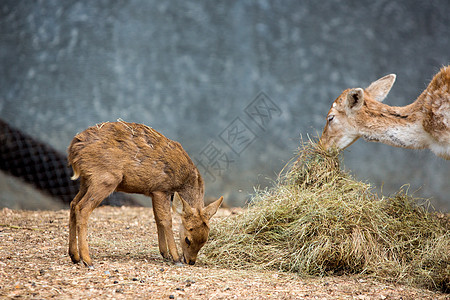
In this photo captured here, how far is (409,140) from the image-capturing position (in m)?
4.74

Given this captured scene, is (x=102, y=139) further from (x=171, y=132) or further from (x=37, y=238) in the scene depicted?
(x=171, y=132)

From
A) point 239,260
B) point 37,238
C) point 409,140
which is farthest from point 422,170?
point 37,238

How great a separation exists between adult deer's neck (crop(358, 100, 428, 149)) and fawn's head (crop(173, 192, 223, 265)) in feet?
6.19

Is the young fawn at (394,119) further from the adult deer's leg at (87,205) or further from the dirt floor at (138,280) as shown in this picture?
the adult deer's leg at (87,205)

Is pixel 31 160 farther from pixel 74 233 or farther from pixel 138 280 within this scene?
pixel 138 280

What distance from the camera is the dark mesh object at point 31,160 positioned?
7836mm

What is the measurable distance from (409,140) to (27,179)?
6.16 metres

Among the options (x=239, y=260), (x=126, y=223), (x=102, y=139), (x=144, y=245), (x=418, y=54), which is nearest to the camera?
(x=102, y=139)

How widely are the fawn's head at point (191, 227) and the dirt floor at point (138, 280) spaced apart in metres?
0.15

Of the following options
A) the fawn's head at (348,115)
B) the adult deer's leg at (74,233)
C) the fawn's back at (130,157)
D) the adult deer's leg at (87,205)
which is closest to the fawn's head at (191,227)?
the fawn's back at (130,157)

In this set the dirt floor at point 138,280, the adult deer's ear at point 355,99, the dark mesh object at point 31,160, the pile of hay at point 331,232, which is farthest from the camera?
the dark mesh object at point 31,160

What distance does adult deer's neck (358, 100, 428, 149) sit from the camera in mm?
4703

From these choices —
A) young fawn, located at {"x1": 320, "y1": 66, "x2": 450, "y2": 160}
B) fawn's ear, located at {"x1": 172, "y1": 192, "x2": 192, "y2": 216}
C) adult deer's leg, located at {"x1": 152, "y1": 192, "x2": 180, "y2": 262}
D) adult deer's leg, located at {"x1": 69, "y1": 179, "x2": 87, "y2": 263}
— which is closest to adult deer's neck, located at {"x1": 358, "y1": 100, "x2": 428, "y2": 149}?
young fawn, located at {"x1": 320, "y1": 66, "x2": 450, "y2": 160}

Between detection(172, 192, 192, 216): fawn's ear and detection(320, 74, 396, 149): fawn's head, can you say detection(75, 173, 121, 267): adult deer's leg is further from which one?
detection(320, 74, 396, 149): fawn's head
